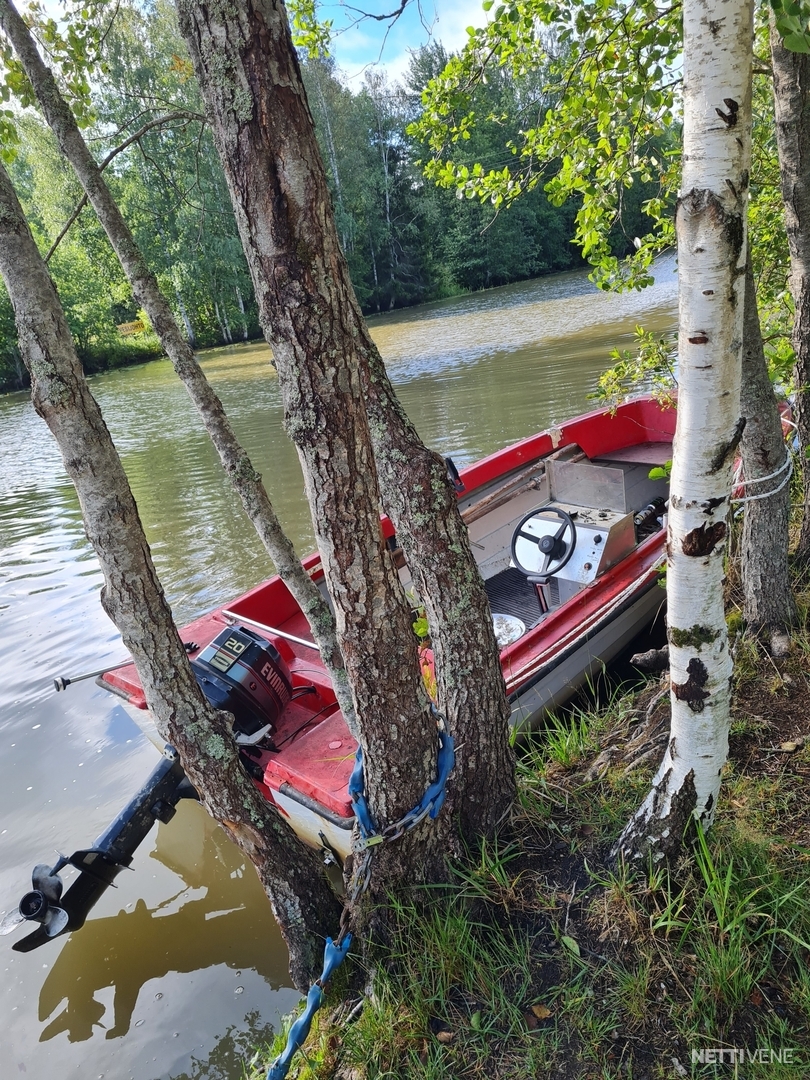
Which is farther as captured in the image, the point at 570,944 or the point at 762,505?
the point at 762,505

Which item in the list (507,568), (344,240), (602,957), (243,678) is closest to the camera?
(602,957)

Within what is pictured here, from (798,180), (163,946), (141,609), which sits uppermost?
(798,180)

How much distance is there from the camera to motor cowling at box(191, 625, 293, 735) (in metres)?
2.90

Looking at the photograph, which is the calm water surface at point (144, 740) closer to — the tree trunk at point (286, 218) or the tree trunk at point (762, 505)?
the tree trunk at point (286, 218)

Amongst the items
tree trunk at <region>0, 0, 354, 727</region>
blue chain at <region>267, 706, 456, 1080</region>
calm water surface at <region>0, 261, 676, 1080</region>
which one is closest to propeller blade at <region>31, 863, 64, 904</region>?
calm water surface at <region>0, 261, 676, 1080</region>

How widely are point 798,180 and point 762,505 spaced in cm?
115

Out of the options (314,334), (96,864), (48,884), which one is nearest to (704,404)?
(314,334)

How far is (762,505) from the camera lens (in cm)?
264

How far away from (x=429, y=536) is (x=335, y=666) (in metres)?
0.68

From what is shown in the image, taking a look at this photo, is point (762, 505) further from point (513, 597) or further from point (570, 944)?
point (513, 597)

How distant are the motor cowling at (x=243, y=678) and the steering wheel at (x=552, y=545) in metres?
1.40

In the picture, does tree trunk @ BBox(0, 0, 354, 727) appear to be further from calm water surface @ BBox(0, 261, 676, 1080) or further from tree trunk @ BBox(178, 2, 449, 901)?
calm water surface @ BBox(0, 261, 676, 1080)

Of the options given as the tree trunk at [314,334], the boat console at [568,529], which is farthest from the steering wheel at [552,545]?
the tree trunk at [314,334]

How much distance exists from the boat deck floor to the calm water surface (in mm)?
1954
